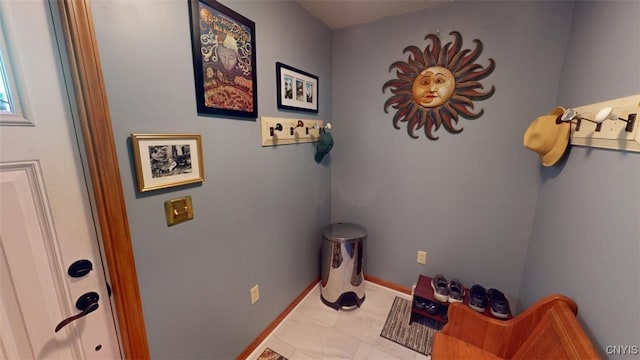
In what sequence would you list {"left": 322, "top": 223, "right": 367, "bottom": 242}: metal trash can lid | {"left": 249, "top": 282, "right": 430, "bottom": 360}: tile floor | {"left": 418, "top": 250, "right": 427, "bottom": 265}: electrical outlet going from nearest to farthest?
1. {"left": 249, "top": 282, "right": 430, "bottom": 360}: tile floor
2. {"left": 322, "top": 223, "right": 367, "bottom": 242}: metal trash can lid
3. {"left": 418, "top": 250, "right": 427, "bottom": 265}: electrical outlet

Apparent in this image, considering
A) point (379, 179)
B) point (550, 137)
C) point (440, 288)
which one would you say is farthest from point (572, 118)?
point (440, 288)

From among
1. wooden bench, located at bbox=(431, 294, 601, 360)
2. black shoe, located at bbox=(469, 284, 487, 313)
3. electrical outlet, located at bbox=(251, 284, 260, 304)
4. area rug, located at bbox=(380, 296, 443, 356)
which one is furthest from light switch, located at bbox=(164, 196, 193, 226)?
black shoe, located at bbox=(469, 284, 487, 313)

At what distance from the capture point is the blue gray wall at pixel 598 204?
741 millimetres

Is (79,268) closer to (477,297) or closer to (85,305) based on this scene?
(85,305)

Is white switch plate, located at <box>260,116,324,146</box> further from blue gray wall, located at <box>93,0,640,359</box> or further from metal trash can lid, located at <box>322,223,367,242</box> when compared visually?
metal trash can lid, located at <box>322,223,367,242</box>

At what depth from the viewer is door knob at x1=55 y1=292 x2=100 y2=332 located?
0.78m

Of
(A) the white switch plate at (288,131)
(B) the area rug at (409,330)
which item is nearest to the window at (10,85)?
(A) the white switch plate at (288,131)

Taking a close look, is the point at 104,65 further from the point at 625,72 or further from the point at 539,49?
the point at 539,49

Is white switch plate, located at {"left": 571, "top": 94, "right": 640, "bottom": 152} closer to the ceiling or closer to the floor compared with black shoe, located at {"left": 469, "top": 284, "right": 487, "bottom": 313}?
closer to the ceiling

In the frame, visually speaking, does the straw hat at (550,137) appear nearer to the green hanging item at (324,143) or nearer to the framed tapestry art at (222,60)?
the green hanging item at (324,143)

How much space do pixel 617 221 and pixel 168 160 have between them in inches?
65.8

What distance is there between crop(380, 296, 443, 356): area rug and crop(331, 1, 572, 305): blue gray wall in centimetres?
33

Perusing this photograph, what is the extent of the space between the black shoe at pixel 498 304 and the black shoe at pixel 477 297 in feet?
0.14

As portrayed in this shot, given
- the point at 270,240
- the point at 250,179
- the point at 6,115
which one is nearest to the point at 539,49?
the point at 250,179
